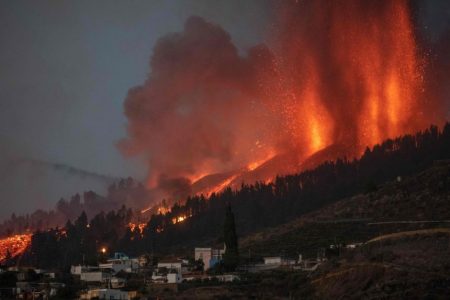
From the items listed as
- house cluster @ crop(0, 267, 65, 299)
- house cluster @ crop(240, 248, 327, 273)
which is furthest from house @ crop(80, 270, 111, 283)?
house cluster @ crop(240, 248, 327, 273)

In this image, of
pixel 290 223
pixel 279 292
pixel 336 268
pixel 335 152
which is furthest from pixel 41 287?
pixel 335 152

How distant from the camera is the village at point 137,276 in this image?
79.7 metres

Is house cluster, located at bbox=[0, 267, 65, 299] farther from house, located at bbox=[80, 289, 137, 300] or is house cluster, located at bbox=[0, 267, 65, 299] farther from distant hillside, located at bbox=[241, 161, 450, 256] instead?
distant hillside, located at bbox=[241, 161, 450, 256]

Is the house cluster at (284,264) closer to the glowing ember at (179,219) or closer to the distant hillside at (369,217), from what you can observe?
the distant hillside at (369,217)

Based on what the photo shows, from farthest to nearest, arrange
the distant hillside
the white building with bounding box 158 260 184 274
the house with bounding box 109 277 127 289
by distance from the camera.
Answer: the distant hillside < the white building with bounding box 158 260 184 274 < the house with bounding box 109 277 127 289

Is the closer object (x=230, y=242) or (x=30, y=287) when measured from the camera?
(x=30, y=287)

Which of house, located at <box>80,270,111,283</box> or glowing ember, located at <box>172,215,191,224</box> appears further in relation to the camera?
glowing ember, located at <box>172,215,191,224</box>

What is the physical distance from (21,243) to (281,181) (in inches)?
2796

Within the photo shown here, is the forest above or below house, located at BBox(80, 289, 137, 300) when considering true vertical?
above

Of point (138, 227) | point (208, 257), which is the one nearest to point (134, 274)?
point (208, 257)

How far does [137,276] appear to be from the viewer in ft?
308

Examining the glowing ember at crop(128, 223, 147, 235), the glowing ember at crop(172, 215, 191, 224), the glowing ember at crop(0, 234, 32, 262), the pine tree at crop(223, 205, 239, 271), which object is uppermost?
the glowing ember at crop(172, 215, 191, 224)

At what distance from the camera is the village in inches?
3137

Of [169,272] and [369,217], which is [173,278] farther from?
[369,217]
